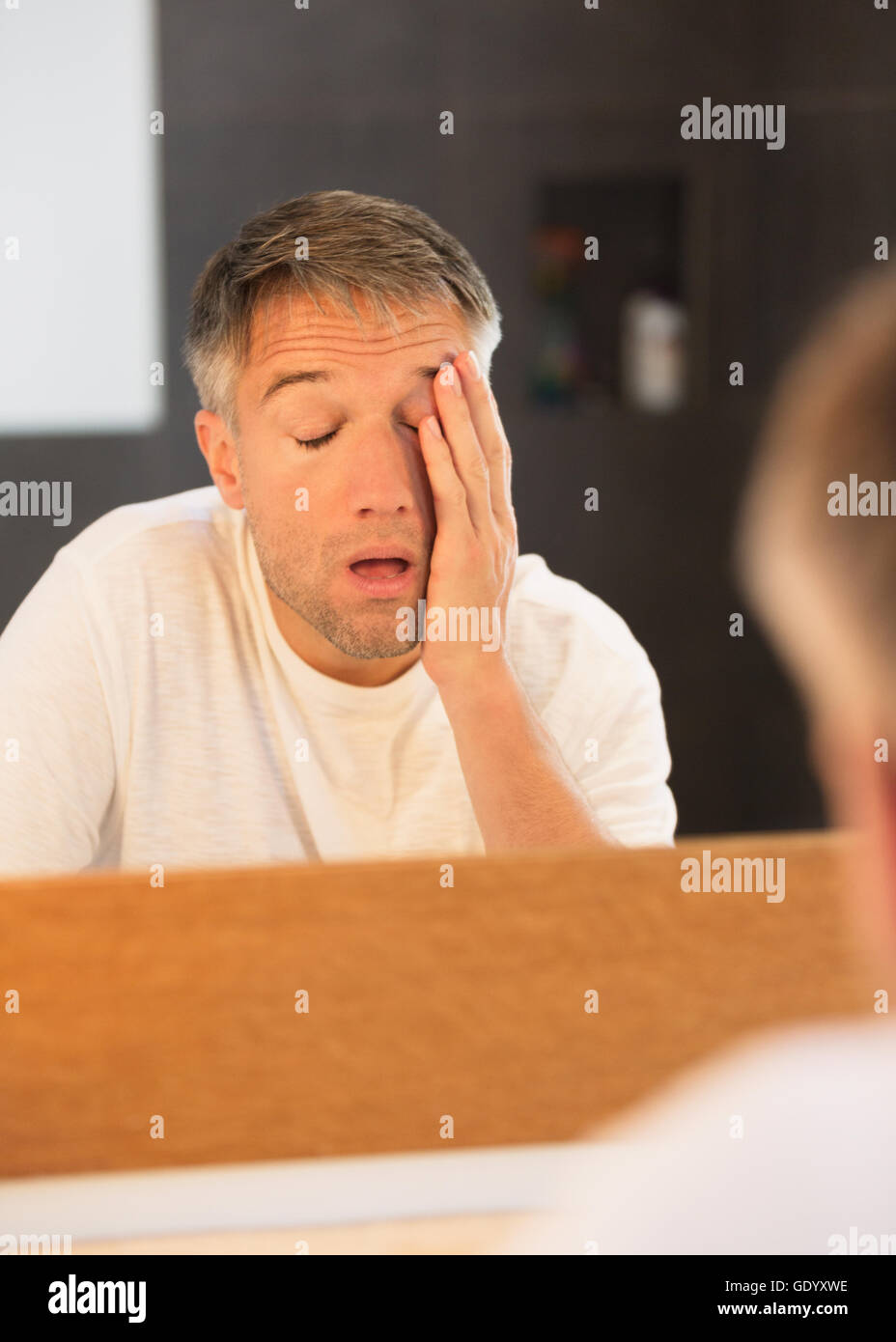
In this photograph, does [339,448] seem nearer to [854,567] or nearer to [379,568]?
[379,568]

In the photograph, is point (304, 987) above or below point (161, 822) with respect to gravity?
below

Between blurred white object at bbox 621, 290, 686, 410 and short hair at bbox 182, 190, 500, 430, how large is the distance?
0.48ft

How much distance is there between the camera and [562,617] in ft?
3.03

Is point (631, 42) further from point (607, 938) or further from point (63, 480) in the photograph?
point (607, 938)

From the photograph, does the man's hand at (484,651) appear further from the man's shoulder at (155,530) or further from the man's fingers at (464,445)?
the man's shoulder at (155,530)

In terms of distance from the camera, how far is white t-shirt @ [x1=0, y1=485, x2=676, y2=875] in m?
0.88

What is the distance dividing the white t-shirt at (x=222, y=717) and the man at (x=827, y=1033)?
52 centimetres

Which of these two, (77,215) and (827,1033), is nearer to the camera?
(827,1033)

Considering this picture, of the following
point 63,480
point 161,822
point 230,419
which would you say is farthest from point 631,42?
point 161,822

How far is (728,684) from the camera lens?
3.09ft

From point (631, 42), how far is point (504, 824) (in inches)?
20.7

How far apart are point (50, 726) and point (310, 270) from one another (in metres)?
0.34

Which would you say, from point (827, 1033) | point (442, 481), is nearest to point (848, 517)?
point (827, 1033)
